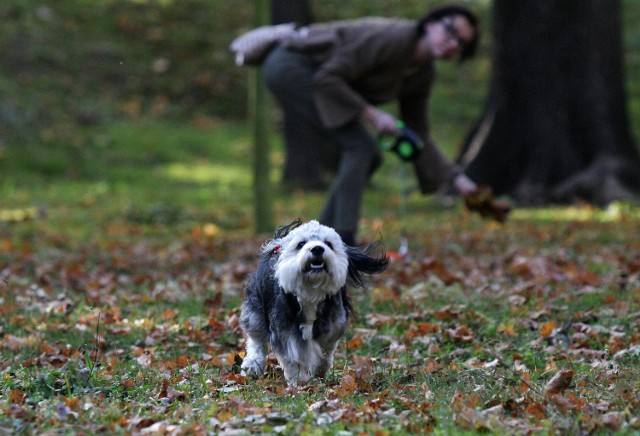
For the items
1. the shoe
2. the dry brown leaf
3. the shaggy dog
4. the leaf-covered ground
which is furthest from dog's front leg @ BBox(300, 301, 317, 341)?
the shoe

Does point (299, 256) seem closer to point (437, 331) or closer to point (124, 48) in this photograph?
point (437, 331)

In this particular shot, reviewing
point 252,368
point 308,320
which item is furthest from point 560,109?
point 308,320

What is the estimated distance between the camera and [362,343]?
688 centimetres

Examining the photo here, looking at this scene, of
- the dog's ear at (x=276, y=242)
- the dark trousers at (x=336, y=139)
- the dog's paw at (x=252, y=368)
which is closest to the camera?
the dog's ear at (x=276, y=242)

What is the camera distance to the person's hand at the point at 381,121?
28.0ft

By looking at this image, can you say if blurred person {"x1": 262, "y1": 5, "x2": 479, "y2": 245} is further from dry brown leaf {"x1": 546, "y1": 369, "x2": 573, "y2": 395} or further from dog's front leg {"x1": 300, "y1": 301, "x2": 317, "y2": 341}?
dry brown leaf {"x1": 546, "y1": 369, "x2": 573, "y2": 395}

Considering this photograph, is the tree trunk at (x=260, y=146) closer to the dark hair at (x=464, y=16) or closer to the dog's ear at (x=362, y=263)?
the dark hair at (x=464, y=16)

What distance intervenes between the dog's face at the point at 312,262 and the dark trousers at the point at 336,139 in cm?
305

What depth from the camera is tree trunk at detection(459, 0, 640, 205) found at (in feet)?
48.2

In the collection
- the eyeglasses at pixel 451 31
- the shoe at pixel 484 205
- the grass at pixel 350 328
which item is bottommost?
the grass at pixel 350 328

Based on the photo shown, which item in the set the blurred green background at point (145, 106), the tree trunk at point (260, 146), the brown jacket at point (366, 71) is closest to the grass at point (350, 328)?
the tree trunk at point (260, 146)

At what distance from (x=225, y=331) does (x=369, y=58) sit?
2.93 meters

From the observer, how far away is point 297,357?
5.52 m

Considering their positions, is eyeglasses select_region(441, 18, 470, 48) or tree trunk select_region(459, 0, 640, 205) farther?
tree trunk select_region(459, 0, 640, 205)
